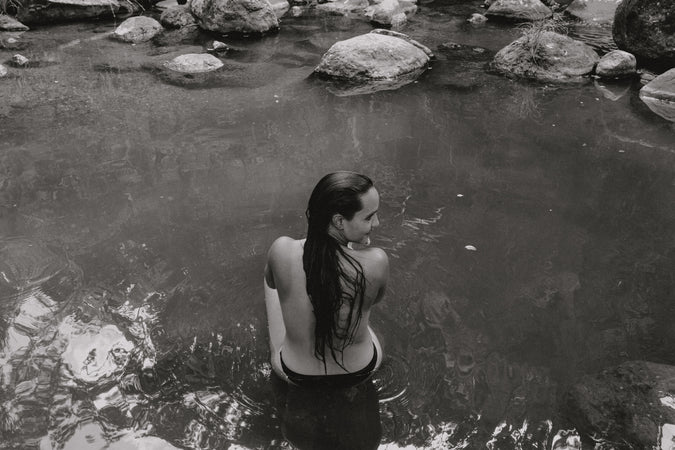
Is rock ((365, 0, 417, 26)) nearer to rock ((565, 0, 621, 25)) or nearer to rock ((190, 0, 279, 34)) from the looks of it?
rock ((190, 0, 279, 34))

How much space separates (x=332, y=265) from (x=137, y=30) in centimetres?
949

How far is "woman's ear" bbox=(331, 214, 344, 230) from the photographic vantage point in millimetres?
2584

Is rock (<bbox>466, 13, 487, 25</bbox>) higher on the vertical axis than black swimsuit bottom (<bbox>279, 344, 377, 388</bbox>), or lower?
lower

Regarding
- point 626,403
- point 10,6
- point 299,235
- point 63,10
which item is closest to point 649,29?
point 299,235

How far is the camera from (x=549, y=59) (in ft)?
28.7

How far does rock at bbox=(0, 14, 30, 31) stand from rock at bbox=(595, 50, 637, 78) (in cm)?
1000

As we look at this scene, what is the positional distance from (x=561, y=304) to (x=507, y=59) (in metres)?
5.88

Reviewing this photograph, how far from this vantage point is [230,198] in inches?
209

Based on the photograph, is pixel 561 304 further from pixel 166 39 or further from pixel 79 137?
pixel 166 39

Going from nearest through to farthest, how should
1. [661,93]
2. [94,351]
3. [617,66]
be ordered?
1. [94,351]
2. [661,93]
3. [617,66]

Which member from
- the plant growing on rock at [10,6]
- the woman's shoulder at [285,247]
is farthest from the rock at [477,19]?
the woman's shoulder at [285,247]

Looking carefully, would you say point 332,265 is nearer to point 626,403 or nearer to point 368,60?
point 626,403

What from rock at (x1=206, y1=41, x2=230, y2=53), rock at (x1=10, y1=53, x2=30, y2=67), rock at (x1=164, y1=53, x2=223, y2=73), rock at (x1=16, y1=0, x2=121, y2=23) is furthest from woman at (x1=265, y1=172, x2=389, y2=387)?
rock at (x1=16, y1=0, x2=121, y2=23)

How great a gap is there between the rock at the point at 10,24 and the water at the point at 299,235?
355 cm
